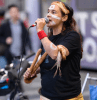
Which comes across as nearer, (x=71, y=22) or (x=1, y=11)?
(x=71, y=22)

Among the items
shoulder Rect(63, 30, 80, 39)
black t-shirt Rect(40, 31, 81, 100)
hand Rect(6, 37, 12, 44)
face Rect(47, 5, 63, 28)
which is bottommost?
hand Rect(6, 37, 12, 44)

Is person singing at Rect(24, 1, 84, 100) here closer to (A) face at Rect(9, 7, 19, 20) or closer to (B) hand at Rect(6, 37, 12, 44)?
(B) hand at Rect(6, 37, 12, 44)

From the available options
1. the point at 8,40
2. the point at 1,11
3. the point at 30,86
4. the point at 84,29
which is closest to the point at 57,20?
the point at 8,40

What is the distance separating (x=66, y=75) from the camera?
1789 mm

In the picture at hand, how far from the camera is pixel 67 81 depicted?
1.79m

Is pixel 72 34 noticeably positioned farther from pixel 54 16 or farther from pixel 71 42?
pixel 54 16

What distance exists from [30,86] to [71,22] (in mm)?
3548

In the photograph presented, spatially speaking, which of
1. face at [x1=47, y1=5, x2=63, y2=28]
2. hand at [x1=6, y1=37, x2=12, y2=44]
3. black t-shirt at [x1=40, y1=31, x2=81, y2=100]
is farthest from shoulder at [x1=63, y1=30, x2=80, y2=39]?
hand at [x1=6, y1=37, x2=12, y2=44]

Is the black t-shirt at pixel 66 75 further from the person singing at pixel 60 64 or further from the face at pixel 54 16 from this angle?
the face at pixel 54 16

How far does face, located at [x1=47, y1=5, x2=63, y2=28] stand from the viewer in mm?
1917

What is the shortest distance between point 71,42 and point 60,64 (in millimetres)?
212

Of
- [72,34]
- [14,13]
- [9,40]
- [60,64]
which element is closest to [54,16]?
[72,34]

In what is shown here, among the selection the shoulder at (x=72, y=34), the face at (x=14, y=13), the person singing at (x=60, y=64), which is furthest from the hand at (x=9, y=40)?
the shoulder at (x=72, y=34)

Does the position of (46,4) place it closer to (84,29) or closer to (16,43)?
A: (84,29)
